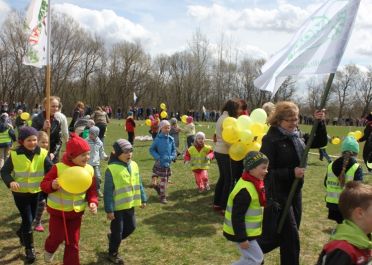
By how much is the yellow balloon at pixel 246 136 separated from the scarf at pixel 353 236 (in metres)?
3.71

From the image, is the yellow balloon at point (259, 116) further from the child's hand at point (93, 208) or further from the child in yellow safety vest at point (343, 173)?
the child's hand at point (93, 208)

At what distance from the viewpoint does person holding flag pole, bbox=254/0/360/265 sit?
4.00 m

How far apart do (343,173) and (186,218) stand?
2.82 m

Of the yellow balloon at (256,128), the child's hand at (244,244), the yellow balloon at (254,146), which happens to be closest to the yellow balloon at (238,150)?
the yellow balloon at (254,146)

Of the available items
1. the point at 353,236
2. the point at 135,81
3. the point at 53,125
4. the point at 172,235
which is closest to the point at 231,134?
the point at 172,235

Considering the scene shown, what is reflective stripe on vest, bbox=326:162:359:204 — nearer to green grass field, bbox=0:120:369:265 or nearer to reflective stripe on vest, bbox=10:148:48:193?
green grass field, bbox=0:120:369:265

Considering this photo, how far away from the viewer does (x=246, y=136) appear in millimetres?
6273

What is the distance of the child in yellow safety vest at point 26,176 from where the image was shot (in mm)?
5230

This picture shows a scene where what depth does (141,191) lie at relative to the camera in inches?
218

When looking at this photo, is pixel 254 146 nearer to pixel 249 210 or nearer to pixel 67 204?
pixel 249 210

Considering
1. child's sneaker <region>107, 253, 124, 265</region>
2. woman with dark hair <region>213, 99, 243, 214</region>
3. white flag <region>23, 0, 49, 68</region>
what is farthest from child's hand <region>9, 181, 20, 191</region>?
woman with dark hair <region>213, 99, 243, 214</region>

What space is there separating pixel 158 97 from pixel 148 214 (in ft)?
224

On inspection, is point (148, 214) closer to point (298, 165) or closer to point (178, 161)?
point (298, 165)

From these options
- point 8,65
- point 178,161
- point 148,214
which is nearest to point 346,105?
point 8,65
